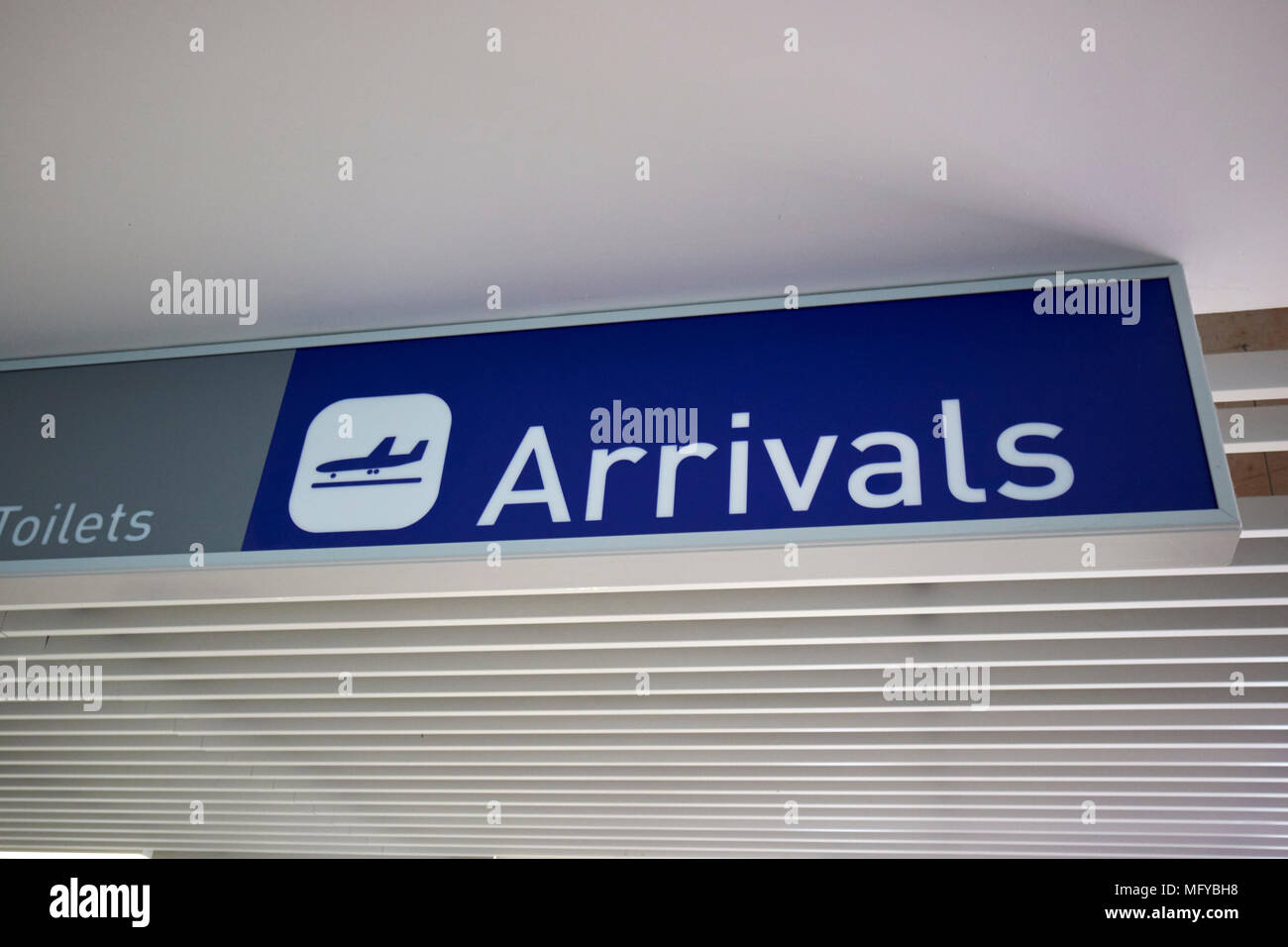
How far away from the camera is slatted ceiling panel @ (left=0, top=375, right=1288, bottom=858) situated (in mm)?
2574

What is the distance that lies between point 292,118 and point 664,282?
0.83m

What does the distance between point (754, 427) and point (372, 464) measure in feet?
2.62

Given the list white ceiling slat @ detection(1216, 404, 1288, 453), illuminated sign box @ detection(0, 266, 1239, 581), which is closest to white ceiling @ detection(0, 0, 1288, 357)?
illuminated sign box @ detection(0, 266, 1239, 581)

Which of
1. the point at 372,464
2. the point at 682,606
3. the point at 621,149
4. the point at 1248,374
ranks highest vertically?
the point at 621,149

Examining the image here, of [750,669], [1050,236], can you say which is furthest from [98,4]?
[750,669]

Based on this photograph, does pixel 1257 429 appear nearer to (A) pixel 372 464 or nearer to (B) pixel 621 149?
(B) pixel 621 149

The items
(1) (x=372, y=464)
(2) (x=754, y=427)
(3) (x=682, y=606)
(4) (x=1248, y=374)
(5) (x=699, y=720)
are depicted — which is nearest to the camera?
(2) (x=754, y=427)

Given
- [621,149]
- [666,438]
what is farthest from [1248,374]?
[621,149]

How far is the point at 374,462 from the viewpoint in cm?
208

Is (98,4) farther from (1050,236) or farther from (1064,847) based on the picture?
(1064,847)

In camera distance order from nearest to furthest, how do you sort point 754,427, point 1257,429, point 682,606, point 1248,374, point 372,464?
point 754,427
point 372,464
point 1248,374
point 1257,429
point 682,606

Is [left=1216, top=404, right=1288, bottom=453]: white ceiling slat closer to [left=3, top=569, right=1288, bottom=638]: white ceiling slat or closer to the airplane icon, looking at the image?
[left=3, top=569, right=1288, bottom=638]: white ceiling slat

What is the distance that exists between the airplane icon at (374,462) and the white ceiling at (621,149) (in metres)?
0.42

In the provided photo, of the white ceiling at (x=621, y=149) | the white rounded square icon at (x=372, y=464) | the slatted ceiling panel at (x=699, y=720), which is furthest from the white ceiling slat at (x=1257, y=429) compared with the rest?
the white rounded square icon at (x=372, y=464)
